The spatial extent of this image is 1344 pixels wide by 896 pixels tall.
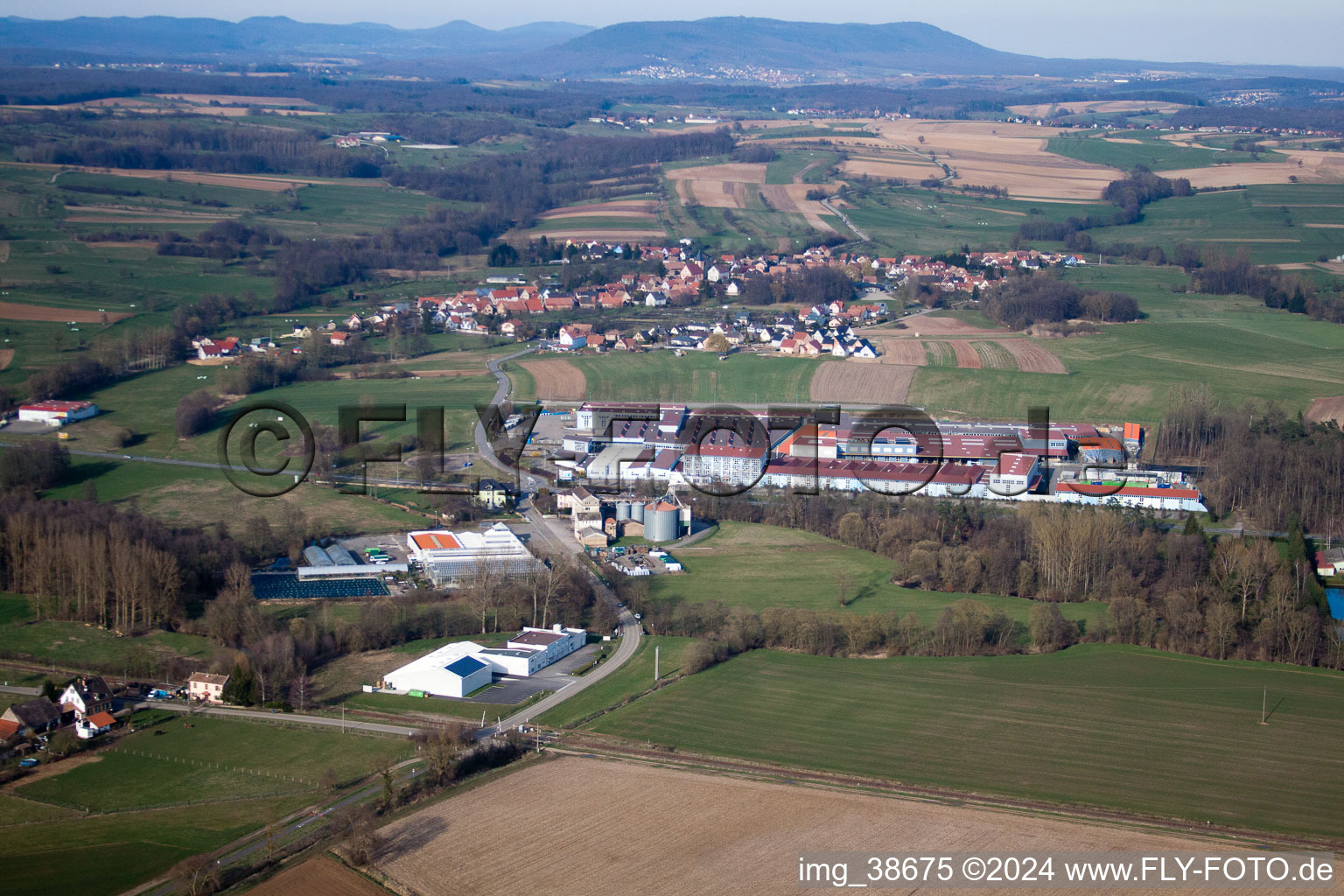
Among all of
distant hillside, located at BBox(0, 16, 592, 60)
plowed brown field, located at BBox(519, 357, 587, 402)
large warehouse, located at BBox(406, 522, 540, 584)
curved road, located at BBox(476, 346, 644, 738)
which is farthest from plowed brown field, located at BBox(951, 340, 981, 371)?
distant hillside, located at BBox(0, 16, 592, 60)

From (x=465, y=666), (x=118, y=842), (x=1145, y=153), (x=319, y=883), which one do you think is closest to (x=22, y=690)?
(x=118, y=842)

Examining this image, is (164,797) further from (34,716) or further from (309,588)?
(309,588)

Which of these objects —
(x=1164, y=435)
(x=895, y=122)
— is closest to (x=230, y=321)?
(x=1164, y=435)

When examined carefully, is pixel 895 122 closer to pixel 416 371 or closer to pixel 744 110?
pixel 744 110

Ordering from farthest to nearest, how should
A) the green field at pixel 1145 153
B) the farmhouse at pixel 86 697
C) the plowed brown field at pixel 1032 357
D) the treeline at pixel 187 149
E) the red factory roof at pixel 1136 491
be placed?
1. the green field at pixel 1145 153
2. the treeline at pixel 187 149
3. the plowed brown field at pixel 1032 357
4. the red factory roof at pixel 1136 491
5. the farmhouse at pixel 86 697

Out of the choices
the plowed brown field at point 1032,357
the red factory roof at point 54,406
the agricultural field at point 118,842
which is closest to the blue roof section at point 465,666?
the agricultural field at point 118,842

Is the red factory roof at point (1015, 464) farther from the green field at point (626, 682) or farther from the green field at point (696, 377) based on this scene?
the green field at point (626, 682)

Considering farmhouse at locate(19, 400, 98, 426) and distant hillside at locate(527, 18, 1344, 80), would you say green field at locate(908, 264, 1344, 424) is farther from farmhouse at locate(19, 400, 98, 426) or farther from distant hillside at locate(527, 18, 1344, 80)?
distant hillside at locate(527, 18, 1344, 80)
